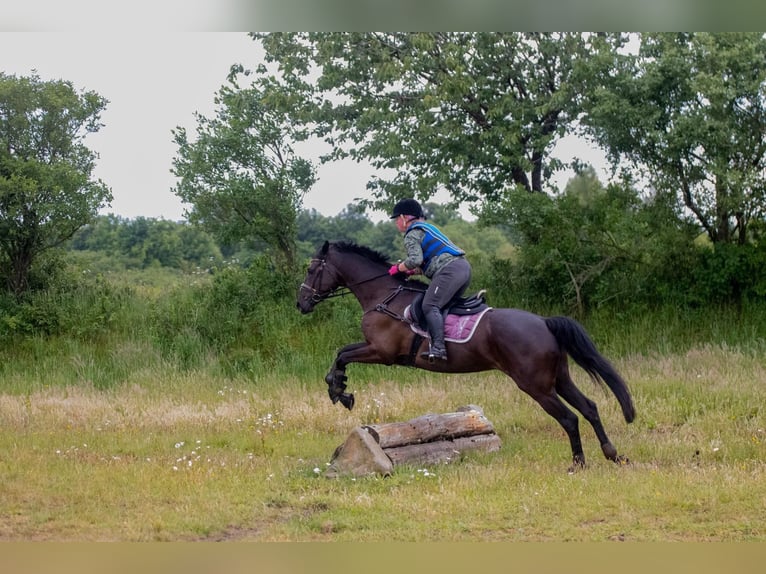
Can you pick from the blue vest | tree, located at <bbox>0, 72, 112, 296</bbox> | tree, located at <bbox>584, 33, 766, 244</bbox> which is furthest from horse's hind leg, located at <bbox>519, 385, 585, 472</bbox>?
tree, located at <bbox>0, 72, 112, 296</bbox>

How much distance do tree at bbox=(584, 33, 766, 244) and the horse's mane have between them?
650 cm

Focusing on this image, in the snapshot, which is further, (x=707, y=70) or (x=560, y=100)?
(x=560, y=100)

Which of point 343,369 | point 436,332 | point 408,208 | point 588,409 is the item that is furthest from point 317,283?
point 588,409

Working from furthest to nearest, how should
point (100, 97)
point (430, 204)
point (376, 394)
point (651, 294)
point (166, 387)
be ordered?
point (430, 204) → point (100, 97) → point (651, 294) → point (166, 387) → point (376, 394)

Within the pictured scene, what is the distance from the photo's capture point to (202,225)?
632 inches

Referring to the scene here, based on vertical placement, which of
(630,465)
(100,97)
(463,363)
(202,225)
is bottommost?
(630,465)

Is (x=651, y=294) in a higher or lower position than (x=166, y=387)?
higher

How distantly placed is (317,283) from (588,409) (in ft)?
9.24

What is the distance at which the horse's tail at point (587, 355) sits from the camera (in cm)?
786

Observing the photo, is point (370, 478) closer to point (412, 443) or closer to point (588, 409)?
point (412, 443)

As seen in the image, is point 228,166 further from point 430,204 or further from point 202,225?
point 430,204

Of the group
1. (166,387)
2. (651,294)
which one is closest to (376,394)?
(166,387)

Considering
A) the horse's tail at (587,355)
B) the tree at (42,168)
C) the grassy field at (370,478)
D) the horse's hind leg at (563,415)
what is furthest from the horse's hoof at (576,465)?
the tree at (42,168)

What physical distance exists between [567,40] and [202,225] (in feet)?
23.6
